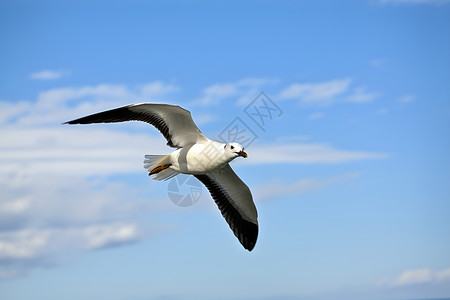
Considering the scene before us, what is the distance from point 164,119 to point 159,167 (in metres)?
1.05

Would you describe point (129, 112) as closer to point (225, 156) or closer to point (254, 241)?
point (225, 156)

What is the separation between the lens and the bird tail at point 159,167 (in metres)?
12.3

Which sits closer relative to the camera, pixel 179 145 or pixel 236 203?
pixel 179 145

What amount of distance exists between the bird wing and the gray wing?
1.55m

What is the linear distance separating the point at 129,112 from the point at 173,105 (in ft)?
3.88

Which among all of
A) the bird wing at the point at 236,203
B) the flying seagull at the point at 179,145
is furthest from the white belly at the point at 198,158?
the bird wing at the point at 236,203

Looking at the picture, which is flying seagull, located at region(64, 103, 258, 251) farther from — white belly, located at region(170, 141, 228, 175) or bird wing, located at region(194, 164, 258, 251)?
bird wing, located at region(194, 164, 258, 251)

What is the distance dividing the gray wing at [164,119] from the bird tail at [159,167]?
0.41m

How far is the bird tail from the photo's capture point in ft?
40.4

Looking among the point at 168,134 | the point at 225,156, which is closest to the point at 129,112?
the point at 168,134

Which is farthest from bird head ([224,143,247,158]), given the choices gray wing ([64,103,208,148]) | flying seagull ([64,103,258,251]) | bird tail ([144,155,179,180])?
bird tail ([144,155,179,180])

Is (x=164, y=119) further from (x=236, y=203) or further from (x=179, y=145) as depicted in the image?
(x=236, y=203)

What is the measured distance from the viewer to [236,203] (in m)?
14.2

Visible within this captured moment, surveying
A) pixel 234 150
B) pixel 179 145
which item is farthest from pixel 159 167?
pixel 234 150
